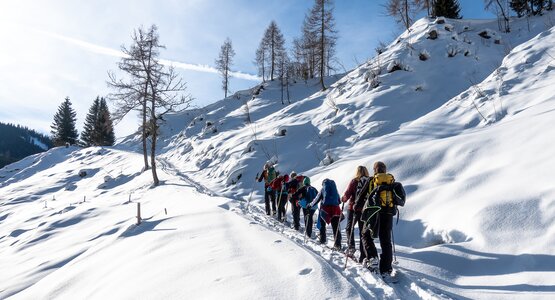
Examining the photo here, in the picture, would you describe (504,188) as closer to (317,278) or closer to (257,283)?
(317,278)

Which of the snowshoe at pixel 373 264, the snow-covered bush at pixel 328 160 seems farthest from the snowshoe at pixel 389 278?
the snow-covered bush at pixel 328 160

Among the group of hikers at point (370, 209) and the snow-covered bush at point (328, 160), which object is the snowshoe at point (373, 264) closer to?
the group of hikers at point (370, 209)

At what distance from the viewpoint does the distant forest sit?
115m

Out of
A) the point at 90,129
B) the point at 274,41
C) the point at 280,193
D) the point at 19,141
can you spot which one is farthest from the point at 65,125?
the point at 19,141

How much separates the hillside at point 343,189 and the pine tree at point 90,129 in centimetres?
2909

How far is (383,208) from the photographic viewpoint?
5.42m

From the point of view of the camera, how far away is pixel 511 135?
9.36m

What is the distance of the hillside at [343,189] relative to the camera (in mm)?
5098

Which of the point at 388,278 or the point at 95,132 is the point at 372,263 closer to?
the point at 388,278

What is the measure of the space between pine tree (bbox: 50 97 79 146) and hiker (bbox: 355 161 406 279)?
2538 inches

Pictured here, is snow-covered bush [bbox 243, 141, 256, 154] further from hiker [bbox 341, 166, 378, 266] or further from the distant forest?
the distant forest

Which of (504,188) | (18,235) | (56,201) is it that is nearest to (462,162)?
(504,188)

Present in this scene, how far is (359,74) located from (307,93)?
1703 centimetres

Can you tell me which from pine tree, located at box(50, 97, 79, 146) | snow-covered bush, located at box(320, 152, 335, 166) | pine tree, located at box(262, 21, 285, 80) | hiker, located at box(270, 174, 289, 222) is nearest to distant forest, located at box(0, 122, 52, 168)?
pine tree, located at box(50, 97, 79, 146)
